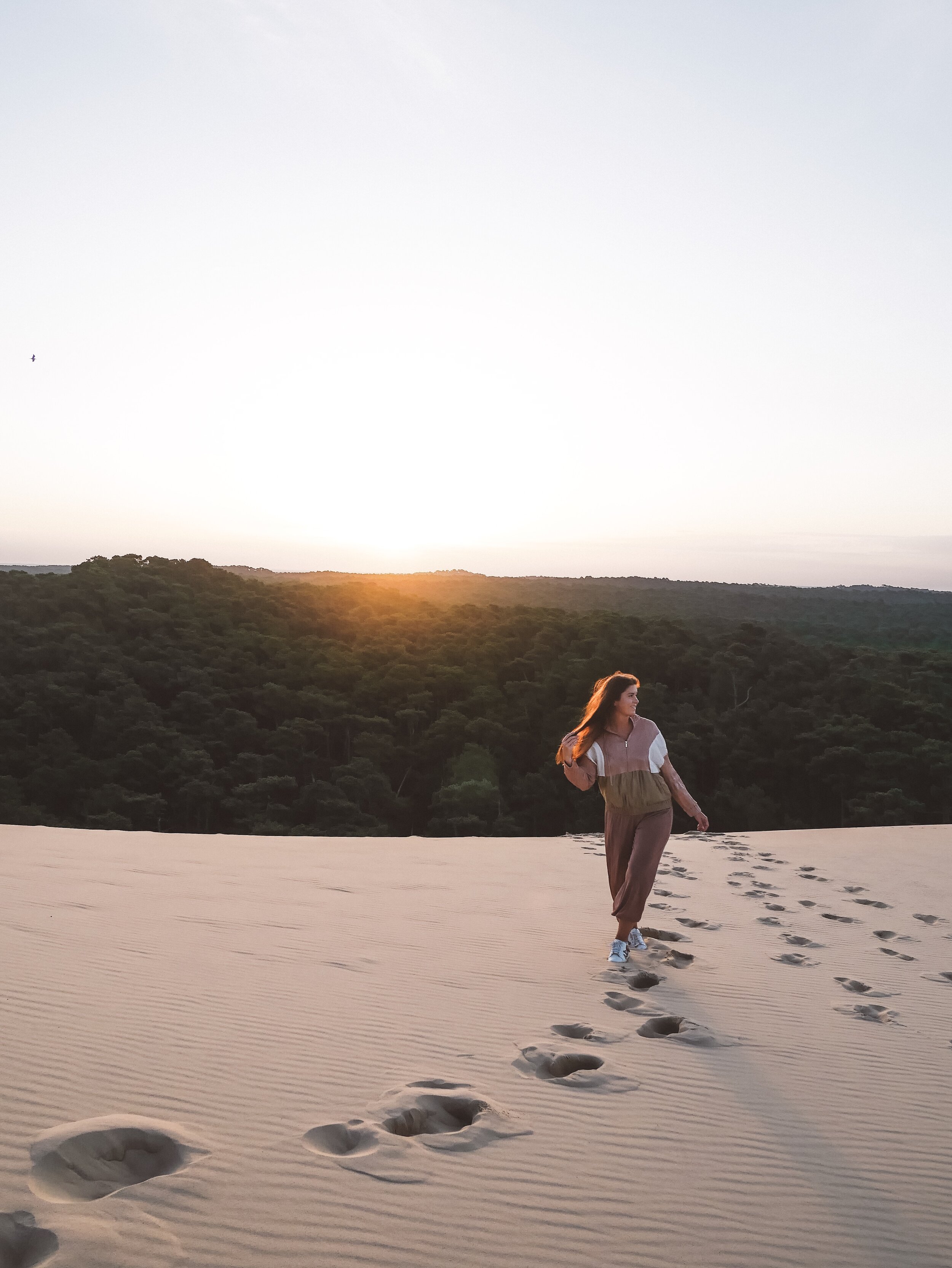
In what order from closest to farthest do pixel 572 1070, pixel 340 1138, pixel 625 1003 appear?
pixel 340 1138, pixel 572 1070, pixel 625 1003

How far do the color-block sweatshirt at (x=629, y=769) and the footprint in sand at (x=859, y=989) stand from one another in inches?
61.8

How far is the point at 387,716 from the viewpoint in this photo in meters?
37.4

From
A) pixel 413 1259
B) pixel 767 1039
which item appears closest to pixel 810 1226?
pixel 413 1259

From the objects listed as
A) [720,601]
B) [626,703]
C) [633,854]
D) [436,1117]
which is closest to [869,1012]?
[633,854]

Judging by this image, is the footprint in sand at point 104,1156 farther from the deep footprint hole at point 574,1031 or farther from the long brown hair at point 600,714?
the long brown hair at point 600,714

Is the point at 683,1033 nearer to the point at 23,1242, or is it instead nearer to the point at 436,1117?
the point at 436,1117

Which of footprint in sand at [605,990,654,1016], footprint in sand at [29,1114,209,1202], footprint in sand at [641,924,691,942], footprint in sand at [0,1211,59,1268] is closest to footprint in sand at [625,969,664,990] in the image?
footprint in sand at [605,990,654,1016]

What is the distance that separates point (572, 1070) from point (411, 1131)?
3.12 ft

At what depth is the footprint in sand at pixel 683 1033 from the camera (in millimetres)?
4484

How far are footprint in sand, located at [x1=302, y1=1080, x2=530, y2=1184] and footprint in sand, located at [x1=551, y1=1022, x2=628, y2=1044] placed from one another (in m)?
0.89

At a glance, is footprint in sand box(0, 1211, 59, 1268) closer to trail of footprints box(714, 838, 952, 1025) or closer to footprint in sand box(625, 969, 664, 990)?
footprint in sand box(625, 969, 664, 990)

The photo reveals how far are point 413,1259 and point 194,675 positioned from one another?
35010 millimetres

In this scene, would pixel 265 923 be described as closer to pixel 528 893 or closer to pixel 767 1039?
pixel 528 893

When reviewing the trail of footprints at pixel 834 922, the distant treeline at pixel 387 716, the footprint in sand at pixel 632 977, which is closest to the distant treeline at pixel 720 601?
the distant treeline at pixel 387 716
